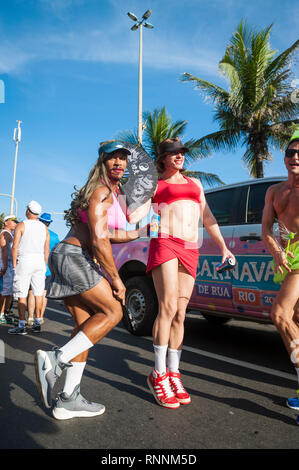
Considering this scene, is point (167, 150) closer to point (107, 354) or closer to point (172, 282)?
point (172, 282)

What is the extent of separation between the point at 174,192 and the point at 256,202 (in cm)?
158

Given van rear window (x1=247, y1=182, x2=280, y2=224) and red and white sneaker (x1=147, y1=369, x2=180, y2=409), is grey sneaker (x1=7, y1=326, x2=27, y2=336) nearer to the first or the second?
red and white sneaker (x1=147, y1=369, x2=180, y2=409)

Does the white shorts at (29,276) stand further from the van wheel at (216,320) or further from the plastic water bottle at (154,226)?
the plastic water bottle at (154,226)

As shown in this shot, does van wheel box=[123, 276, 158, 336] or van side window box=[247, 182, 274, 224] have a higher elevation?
van side window box=[247, 182, 274, 224]

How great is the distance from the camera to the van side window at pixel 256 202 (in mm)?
4113

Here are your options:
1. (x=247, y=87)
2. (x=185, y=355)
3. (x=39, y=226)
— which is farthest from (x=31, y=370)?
(x=247, y=87)

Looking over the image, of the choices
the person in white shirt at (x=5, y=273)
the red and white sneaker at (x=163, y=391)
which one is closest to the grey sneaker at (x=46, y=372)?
the red and white sneaker at (x=163, y=391)

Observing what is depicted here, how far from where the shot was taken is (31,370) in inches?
139

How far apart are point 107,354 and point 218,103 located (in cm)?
1636

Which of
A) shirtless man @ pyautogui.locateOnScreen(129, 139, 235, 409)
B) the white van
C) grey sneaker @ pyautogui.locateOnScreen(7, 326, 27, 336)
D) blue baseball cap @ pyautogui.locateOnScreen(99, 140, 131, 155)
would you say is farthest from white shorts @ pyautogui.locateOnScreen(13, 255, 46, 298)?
blue baseball cap @ pyautogui.locateOnScreen(99, 140, 131, 155)

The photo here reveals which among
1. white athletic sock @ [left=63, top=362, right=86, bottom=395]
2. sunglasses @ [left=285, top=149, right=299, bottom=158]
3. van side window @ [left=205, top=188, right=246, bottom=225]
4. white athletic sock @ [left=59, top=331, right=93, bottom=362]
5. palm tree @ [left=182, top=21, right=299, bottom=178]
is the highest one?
palm tree @ [left=182, top=21, right=299, bottom=178]

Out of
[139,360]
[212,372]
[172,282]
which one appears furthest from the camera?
[139,360]

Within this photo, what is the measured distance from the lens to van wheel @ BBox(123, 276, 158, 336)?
4820mm

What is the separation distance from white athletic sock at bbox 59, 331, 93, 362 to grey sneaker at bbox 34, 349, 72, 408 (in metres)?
0.05
